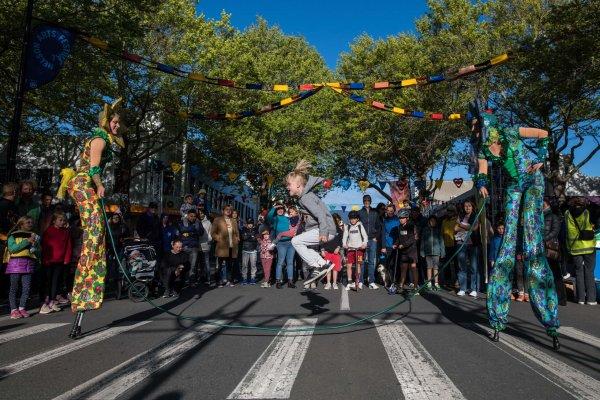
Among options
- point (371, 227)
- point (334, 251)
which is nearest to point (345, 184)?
point (371, 227)

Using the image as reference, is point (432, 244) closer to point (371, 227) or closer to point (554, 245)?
point (371, 227)

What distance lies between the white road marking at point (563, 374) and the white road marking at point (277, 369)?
2.05 meters

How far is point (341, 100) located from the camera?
33000 mm

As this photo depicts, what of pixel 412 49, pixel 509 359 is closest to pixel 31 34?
pixel 509 359

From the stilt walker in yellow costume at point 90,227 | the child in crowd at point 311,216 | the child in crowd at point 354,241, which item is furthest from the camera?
the child in crowd at point 354,241

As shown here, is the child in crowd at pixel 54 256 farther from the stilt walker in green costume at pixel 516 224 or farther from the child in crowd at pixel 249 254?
the stilt walker in green costume at pixel 516 224

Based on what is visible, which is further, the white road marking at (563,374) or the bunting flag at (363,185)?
the bunting flag at (363,185)

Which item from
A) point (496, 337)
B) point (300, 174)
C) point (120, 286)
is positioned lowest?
point (496, 337)

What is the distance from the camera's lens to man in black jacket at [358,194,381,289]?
12.9m

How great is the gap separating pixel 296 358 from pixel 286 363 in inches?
8.2

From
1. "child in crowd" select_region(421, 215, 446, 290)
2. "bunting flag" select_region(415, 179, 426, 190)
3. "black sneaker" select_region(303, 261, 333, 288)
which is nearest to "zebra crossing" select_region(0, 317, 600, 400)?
"black sneaker" select_region(303, 261, 333, 288)

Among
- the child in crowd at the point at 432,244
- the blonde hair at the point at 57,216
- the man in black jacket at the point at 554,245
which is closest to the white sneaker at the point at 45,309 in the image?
the blonde hair at the point at 57,216

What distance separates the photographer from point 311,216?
740 centimetres

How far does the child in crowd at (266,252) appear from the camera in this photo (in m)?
13.0
